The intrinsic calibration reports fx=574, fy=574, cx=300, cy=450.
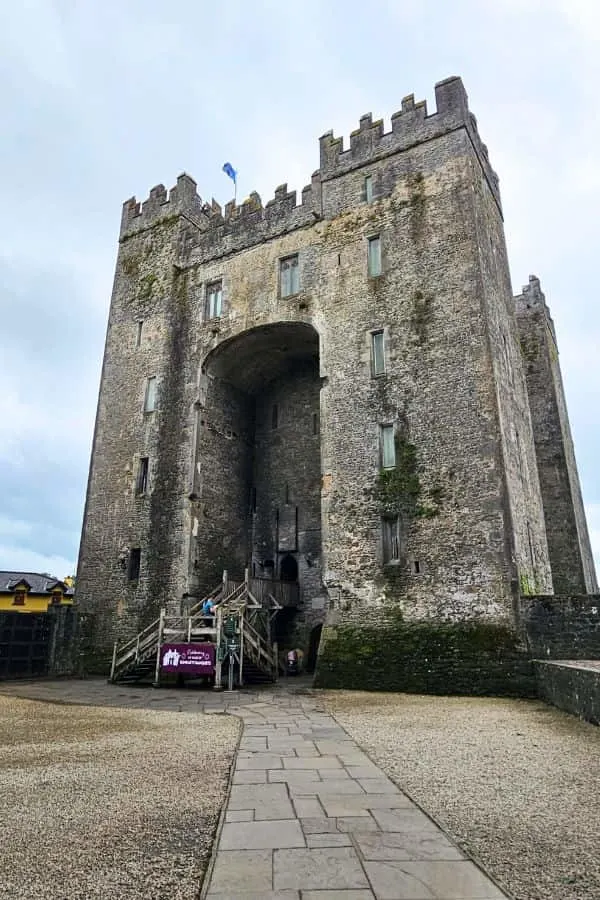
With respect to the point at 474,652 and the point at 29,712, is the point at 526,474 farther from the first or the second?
the point at 29,712

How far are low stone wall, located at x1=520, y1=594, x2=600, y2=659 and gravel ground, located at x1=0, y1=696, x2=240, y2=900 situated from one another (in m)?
7.12

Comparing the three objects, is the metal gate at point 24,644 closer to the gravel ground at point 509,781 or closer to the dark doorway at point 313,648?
the dark doorway at point 313,648

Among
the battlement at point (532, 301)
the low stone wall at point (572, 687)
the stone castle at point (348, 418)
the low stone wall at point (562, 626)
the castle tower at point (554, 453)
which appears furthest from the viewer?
the battlement at point (532, 301)

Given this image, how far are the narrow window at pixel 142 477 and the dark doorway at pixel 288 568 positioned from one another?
5.58 metres

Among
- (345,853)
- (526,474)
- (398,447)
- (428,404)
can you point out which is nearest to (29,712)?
(345,853)

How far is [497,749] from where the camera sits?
22.6 ft

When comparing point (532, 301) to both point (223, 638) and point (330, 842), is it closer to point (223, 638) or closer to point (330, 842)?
point (223, 638)

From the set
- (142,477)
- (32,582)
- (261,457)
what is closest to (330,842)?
(142,477)

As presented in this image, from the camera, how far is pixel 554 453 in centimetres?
2116

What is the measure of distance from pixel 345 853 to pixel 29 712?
9062 mm

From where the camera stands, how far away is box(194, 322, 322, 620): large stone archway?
65.2 ft

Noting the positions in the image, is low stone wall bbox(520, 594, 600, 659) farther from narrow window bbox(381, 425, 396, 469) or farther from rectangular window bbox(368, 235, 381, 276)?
rectangular window bbox(368, 235, 381, 276)

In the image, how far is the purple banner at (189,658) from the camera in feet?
47.2

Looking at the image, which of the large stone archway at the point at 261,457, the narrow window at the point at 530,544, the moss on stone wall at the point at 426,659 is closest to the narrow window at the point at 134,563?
the large stone archway at the point at 261,457
